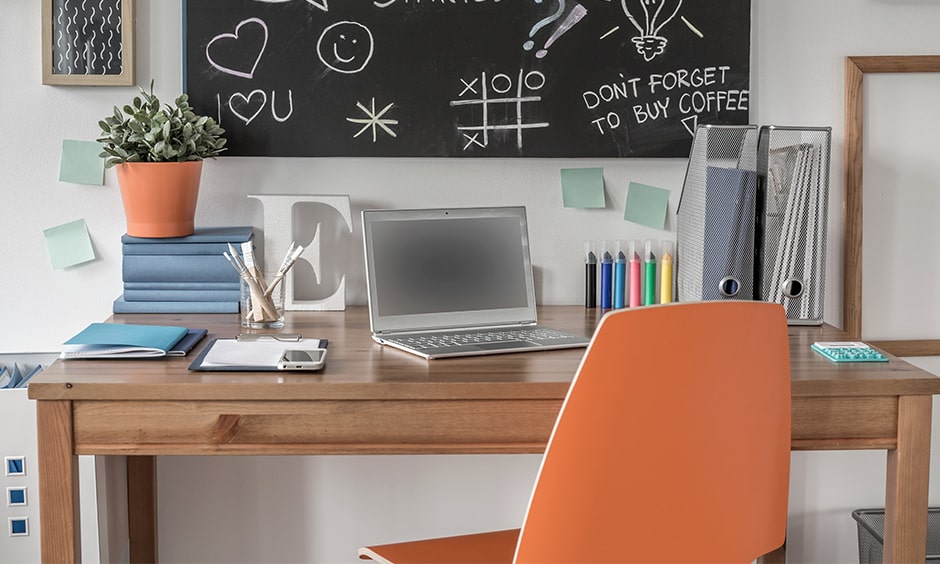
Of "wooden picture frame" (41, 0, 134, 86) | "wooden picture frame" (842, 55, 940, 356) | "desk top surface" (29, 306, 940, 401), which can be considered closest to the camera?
"desk top surface" (29, 306, 940, 401)

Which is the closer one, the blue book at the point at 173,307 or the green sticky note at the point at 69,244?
the blue book at the point at 173,307

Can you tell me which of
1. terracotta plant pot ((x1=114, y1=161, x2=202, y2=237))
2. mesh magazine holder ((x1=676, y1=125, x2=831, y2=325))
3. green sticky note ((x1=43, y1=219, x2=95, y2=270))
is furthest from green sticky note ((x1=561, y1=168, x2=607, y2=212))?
green sticky note ((x1=43, y1=219, x2=95, y2=270))

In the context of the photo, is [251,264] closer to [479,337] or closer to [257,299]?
[257,299]

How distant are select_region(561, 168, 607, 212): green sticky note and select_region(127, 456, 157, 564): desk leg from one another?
1023mm

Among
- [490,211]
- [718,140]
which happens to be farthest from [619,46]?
[490,211]

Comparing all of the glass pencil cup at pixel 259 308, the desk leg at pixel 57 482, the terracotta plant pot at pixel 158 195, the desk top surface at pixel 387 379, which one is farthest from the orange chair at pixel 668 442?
the terracotta plant pot at pixel 158 195

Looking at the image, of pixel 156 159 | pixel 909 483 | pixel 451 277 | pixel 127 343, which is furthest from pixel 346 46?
pixel 909 483

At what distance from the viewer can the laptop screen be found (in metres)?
1.87

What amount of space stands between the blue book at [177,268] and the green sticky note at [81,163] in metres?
0.23

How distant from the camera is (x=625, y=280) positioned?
212 centimetres

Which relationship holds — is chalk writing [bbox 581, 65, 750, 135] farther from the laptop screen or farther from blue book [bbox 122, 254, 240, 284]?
blue book [bbox 122, 254, 240, 284]

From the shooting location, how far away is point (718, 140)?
204 centimetres

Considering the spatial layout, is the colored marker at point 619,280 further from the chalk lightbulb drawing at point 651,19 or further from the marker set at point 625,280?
the chalk lightbulb drawing at point 651,19

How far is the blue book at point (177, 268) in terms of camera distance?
1982mm
